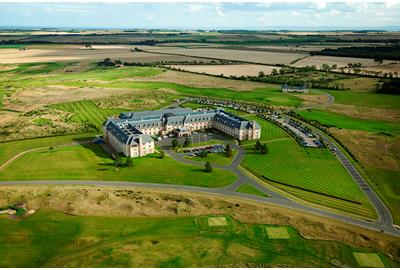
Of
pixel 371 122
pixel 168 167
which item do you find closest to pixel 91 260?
pixel 168 167

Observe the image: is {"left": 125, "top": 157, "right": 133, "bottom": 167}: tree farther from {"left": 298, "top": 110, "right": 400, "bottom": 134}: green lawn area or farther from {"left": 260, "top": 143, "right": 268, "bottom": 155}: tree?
{"left": 298, "top": 110, "right": 400, "bottom": 134}: green lawn area

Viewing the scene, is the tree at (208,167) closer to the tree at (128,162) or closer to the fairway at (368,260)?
the tree at (128,162)

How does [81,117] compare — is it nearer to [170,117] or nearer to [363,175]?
[170,117]

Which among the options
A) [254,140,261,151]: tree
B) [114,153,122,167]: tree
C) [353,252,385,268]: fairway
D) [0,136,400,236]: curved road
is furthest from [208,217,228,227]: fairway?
[254,140,261,151]: tree

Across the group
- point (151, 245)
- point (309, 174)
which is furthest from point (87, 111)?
point (151, 245)

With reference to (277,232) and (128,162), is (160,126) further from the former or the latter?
(277,232)

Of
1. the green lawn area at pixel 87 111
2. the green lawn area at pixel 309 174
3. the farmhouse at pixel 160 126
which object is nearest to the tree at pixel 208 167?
the green lawn area at pixel 309 174
